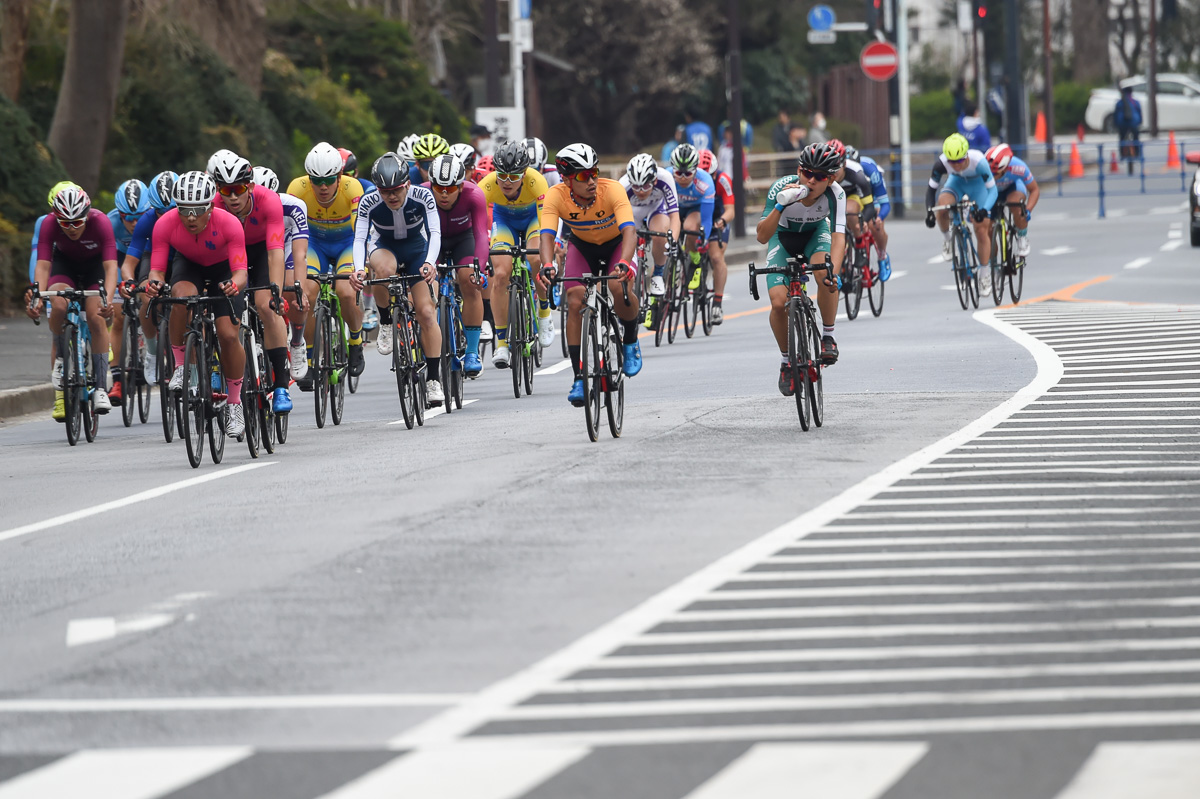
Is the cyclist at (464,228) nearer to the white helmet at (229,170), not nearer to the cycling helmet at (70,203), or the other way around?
the white helmet at (229,170)

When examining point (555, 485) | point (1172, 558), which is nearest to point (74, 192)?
point (555, 485)

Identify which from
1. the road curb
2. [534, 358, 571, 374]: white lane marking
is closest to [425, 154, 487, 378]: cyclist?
[534, 358, 571, 374]: white lane marking

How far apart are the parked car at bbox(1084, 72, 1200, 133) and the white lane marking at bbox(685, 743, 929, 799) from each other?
2508 inches

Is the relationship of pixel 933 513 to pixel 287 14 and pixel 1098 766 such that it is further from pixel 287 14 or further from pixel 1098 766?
pixel 287 14

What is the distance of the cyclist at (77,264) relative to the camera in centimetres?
1603

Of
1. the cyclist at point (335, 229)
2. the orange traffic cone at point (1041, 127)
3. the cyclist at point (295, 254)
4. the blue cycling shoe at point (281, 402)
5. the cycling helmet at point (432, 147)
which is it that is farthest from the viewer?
the orange traffic cone at point (1041, 127)

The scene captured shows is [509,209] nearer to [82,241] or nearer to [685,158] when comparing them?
[82,241]

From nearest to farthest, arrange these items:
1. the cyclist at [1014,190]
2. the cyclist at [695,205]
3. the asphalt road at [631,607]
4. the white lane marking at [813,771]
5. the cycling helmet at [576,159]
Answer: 1. the white lane marking at [813,771]
2. the asphalt road at [631,607]
3. the cycling helmet at [576,159]
4. the cyclist at [695,205]
5. the cyclist at [1014,190]

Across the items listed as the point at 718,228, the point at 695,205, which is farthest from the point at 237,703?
the point at 718,228

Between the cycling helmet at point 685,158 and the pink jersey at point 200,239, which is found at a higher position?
the cycling helmet at point 685,158

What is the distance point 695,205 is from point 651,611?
15.0 m

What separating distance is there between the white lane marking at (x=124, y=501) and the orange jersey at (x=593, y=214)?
239 centimetres

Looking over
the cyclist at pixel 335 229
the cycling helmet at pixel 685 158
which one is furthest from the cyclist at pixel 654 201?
the cyclist at pixel 335 229

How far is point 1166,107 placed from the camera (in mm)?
68062
